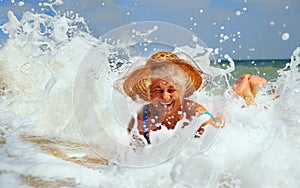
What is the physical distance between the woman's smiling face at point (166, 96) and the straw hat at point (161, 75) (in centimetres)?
6

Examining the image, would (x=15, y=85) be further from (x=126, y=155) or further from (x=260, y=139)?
(x=260, y=139)

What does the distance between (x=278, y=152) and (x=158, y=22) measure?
118 centimetres

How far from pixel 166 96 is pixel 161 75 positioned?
17 cm

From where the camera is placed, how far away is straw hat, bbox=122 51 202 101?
10.1 feet

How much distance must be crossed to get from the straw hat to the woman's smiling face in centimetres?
6

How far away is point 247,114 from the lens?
3.40 m

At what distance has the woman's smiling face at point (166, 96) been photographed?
3.05 m

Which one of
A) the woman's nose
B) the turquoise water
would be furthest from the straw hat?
the turquoise water

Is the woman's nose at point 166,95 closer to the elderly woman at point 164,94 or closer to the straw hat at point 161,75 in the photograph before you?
the elderly woman at point 164,94

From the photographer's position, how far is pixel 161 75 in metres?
3.04

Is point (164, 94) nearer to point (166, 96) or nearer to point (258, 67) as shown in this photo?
point (166, 96)

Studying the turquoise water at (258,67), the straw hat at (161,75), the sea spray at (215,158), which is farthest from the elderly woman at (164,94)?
A: the turquoise water at (258,67)

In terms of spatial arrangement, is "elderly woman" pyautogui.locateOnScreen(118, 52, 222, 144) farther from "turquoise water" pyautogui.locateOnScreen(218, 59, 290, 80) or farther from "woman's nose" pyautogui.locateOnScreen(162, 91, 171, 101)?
"turquoise water" pyautogui.locateOnScreen(218, 59, 290, 80)

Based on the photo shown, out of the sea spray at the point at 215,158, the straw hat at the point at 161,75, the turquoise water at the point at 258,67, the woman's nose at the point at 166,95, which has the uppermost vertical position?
the turquoise water at the point at 258,67
